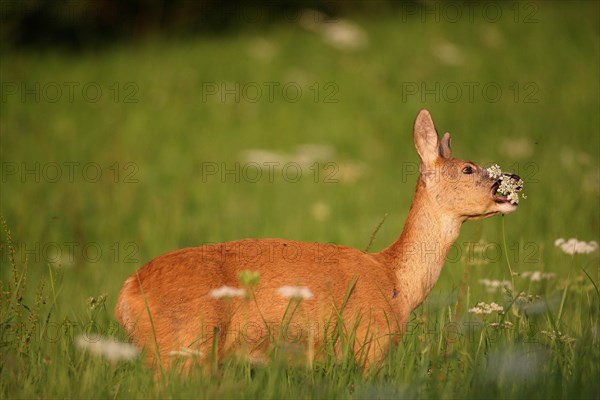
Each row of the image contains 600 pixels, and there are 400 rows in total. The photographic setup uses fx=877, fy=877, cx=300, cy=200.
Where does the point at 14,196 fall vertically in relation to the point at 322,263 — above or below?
below

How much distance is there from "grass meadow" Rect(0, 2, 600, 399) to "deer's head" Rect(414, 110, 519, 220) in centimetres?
15

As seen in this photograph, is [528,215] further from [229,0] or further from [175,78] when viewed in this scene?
[229,0]

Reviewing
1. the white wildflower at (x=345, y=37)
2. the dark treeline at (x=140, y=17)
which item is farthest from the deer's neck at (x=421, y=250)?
the dark treeline at (x=140, y=17)

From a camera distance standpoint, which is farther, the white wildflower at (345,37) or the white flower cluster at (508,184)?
the white wildflower at (345,37)

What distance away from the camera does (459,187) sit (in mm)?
4711

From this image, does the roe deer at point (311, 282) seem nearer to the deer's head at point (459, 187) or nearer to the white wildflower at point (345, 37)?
the deer's head at point (459, 187)

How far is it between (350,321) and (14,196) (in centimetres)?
605

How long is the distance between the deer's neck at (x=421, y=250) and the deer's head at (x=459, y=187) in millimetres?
48

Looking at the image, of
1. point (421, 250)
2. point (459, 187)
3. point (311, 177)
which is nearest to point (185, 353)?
point (421, 250)

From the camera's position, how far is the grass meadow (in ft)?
13.2

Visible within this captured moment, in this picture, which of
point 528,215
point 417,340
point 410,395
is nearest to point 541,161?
point 528,215

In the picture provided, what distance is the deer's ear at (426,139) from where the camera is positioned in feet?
16.1

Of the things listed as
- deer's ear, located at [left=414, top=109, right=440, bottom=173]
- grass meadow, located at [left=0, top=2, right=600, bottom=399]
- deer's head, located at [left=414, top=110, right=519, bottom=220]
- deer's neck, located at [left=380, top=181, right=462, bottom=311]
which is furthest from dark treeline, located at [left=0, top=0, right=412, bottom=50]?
deer's neck, located at [left=380, top=181, right=462, bottom=311]

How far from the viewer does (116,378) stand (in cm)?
396
